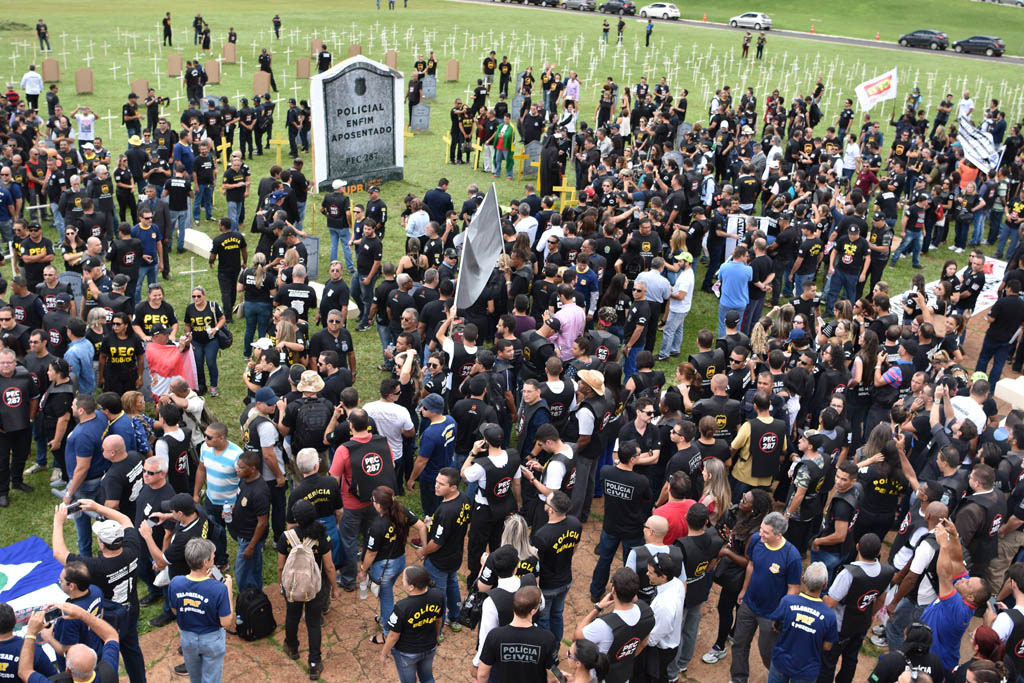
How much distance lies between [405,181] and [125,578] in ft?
57.4

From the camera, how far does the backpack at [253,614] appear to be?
8.27 metres

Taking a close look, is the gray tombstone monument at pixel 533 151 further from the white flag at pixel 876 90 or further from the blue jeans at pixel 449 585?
the blue jeans at pixel 449 585

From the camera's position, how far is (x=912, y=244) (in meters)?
20.1

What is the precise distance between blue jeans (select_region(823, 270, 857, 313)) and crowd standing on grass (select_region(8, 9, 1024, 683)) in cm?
8

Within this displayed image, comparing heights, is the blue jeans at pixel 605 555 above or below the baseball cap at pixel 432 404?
below

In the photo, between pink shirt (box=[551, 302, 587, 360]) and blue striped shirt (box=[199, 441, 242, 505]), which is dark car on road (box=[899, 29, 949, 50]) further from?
blue striped shirt (box=[199, 441, 242, 505])

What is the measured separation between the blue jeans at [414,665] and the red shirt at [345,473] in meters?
1.84

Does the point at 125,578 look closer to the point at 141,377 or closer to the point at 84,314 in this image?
the point at 141,377

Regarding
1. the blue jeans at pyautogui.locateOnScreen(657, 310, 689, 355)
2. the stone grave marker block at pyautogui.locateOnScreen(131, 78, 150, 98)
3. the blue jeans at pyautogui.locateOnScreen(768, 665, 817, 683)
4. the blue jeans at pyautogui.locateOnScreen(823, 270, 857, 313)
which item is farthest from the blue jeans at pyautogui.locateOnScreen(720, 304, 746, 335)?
the stone grave marker block at pyautogui.locateOnScreen(131, 78, 150, 98)

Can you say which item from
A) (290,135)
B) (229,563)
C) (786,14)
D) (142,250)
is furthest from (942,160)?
(786,14)

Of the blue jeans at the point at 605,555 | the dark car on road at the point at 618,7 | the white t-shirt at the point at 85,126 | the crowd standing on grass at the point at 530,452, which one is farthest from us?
the dark car on road at the point at 618,7

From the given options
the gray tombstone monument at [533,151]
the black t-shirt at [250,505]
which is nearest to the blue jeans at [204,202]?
the gray tombstone monument at [533,151]

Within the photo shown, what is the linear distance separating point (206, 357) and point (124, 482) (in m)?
4.07

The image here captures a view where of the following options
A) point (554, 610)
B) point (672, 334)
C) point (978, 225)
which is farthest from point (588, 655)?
point (978, 225)
